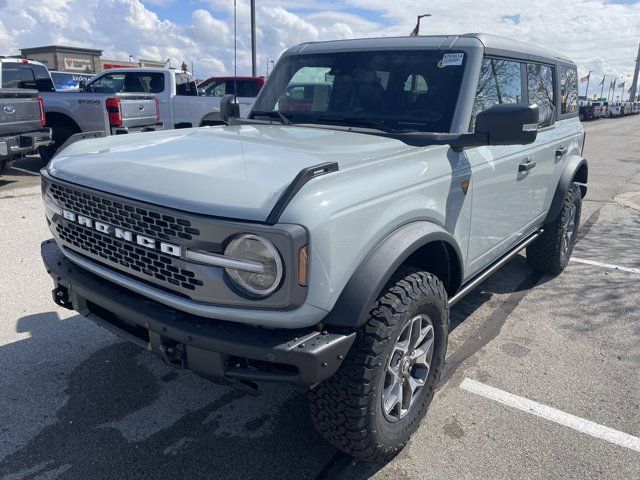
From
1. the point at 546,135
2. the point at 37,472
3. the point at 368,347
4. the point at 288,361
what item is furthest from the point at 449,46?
the point at 37,472

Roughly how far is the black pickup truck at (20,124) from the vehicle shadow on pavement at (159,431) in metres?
5.96

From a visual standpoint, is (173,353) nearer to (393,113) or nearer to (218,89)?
(393,113)

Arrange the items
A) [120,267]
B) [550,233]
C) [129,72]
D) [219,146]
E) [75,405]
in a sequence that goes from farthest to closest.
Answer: [129,72] → [550,233] → [75,405] → [219,146] → [120,267]

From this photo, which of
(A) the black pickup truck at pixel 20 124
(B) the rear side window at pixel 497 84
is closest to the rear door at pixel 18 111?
(A) the black pickup truck at pixel 20 124

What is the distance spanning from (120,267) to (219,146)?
2.54 feet

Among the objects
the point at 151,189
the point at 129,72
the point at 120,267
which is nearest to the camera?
the point at 151,189

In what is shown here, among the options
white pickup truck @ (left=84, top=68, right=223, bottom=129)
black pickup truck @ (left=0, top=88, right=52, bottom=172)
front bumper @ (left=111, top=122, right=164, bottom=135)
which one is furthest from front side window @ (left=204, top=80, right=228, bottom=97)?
black pickup truck @ (left=0, top=88, right=52, bottom=172)

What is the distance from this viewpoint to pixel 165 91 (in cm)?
1170

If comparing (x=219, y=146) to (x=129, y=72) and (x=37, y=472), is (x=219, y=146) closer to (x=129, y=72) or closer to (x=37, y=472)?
(x=37, y=472)

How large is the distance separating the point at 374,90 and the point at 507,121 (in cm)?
106

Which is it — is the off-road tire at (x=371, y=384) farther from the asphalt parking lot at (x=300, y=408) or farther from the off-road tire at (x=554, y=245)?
the off-road tire at (x=554, y=245)

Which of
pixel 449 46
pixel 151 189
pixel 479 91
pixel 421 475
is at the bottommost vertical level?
pixel 421 475

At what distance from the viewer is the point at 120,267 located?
2.41m

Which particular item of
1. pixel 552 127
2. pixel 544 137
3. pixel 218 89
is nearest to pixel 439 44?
pixel 544 137
